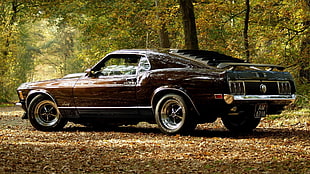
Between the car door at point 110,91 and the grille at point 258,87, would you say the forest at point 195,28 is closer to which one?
the car door at point 110,91

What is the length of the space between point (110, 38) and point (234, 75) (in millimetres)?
17409

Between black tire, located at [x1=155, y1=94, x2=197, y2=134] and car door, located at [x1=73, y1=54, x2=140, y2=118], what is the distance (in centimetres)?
62

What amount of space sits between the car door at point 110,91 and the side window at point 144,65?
0.11m

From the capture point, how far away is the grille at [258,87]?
7434mm

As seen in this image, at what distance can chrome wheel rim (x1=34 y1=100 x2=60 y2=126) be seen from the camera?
9.74 m

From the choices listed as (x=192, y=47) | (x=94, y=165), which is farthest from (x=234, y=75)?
(x=192, y=47)

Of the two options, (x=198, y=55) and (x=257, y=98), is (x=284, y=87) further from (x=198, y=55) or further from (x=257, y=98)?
(x=198, y=55)

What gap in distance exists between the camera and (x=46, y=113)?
9805mm

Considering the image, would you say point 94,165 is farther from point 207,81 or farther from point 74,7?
point 74,7

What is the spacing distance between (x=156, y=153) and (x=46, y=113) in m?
4.40

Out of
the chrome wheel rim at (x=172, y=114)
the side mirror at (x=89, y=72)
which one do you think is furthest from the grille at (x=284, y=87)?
the side mirror at (x=89, y=72)

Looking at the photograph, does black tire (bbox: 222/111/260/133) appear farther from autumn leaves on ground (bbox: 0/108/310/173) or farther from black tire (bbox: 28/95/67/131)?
black tire (bbox: 28/95/67/131)

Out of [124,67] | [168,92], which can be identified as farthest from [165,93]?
[124,67]

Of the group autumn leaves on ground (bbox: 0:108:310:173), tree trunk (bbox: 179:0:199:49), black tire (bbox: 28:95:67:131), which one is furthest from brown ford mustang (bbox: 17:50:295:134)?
tree trunk (bbox: 179:0:199:49)
